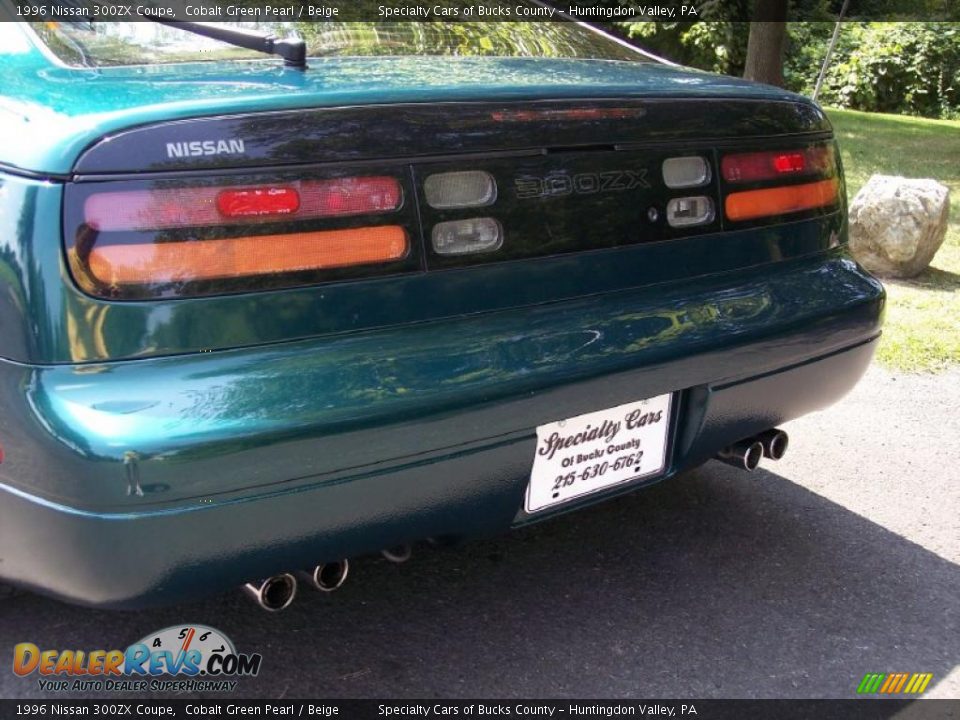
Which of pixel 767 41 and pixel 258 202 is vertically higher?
pixel 258 202

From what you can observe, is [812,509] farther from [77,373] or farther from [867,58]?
[867,58]

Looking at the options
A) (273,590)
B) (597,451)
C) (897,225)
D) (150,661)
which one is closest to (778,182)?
(597,451)

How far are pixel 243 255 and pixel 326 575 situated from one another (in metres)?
0.68

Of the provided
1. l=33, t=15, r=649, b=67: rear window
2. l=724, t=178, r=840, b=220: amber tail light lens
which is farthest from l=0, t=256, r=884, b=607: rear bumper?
l=33, t=15, r=649, b=67: rear window

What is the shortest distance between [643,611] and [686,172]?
3.68 ft

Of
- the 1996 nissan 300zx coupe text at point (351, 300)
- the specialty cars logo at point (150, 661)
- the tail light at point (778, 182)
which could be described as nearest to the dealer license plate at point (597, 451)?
the 1996 nissan 300zx coupe text at point (351, 300)

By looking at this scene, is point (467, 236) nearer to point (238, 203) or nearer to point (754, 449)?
point (238, 203)

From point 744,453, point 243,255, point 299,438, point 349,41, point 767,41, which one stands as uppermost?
point 349,41

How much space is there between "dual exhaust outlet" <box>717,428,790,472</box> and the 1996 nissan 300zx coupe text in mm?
157

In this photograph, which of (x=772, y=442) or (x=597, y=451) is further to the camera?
(x=772, y=442)

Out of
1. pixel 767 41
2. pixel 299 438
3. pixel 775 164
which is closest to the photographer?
pixel 299 438

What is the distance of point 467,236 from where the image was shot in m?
2.18

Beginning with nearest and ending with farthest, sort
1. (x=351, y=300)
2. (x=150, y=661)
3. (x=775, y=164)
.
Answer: (x=351, y=300)
(x=150, y=661)
(x=775, y=164)

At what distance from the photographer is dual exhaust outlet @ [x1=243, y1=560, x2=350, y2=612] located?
6.82ft
